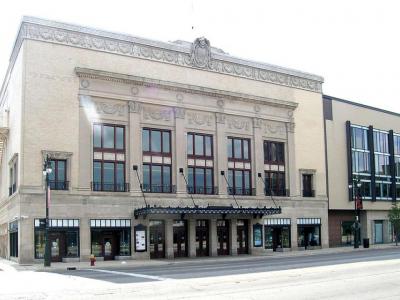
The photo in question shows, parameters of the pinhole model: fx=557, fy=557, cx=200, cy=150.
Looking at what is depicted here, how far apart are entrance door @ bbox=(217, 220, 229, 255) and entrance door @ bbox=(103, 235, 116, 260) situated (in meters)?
10.1

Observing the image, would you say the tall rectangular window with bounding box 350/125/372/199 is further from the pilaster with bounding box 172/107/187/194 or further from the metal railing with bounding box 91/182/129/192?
the metal railing with bounding box 91/182/129/192

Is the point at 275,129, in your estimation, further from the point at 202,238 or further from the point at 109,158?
the point at 109,158

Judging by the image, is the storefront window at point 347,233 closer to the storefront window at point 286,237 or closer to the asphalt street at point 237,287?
the storefront window at point 286,237

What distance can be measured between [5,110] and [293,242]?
30150 millimetres

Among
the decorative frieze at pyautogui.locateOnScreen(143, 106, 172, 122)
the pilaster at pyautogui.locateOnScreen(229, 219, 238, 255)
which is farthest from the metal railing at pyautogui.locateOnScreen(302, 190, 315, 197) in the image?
the decorative frieze at pyautogui.locateOnScreen(143, 106, 172, 122)

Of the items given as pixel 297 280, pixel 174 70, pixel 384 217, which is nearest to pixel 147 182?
pixel 174 70

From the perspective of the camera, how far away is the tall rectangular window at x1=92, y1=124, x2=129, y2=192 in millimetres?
43250

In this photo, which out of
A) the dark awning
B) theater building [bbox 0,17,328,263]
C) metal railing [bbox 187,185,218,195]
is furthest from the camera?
metal railing [bbox 187,185,218,195]

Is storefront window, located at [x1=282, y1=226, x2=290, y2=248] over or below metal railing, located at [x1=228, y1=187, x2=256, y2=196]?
below

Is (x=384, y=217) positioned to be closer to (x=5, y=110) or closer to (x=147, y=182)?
(x=147, y=182)

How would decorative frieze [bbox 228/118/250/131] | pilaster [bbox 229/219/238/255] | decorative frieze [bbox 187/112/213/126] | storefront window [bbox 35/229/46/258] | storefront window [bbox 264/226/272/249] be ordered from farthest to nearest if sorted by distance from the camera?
1. storefront window [bbox 264/226/272/249]
2. decorative frieze [bbox 228/118/250/131]
3. pilaster [bbox 229/219/238/255]
4. decorative frieze [bbox 187/112/213/126]
5. storefront window [bbox 35/229/46/258]

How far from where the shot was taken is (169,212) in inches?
1719

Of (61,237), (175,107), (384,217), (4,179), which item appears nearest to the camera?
(61,237)

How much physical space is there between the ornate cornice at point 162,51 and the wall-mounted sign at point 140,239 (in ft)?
46.1
